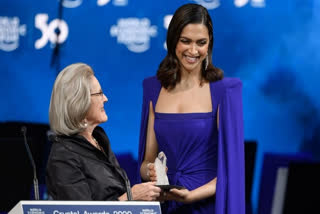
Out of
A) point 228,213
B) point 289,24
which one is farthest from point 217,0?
point 228,213

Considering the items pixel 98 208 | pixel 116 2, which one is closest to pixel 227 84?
pixel 98 208

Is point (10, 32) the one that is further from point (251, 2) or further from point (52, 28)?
point (251, 2)

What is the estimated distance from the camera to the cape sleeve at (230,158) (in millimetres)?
2576

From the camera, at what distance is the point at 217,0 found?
192 inches

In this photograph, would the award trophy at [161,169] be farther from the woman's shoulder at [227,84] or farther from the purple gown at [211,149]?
the woman's shoulder at [227,84]

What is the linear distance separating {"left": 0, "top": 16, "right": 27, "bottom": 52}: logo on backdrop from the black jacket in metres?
3.15

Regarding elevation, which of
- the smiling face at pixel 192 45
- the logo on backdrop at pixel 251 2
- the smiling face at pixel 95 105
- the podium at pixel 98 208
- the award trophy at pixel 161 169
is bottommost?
the award trophy at pixel 161 169

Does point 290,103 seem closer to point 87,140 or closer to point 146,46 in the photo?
point 146,46

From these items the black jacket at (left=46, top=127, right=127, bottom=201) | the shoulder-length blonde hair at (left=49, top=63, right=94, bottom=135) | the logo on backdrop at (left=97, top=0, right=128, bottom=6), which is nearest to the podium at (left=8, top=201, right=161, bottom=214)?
the black jacket at (left=46, top=127, right=127, bottom=201)

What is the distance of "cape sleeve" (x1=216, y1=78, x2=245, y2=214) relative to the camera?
8.45 ft

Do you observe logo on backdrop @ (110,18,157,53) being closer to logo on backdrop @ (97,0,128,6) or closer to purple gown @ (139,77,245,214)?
logo on backdrop @ (97,0,128,6)

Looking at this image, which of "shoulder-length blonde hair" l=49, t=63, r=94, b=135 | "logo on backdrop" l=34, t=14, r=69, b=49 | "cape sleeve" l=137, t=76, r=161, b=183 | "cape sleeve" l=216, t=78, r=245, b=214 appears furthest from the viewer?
"logo on backdrop" l=34, t=14, r=69, b=49

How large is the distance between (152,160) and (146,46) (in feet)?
7.56

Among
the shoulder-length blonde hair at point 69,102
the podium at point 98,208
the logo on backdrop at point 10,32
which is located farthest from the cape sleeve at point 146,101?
the logo on backdrop at point 10,32
